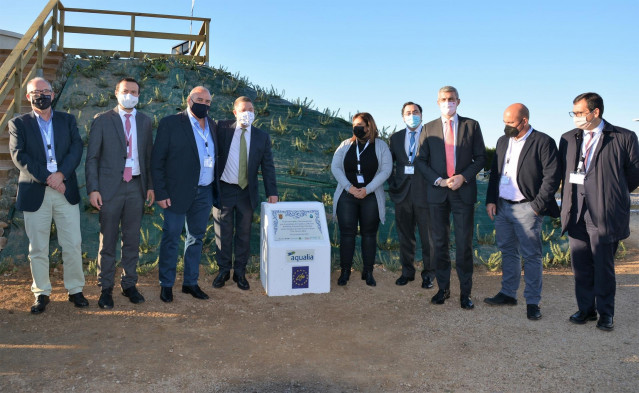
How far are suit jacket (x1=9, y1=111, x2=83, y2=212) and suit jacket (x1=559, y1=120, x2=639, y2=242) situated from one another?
485cm

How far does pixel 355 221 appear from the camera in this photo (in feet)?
19.9

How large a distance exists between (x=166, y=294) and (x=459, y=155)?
3334 mm

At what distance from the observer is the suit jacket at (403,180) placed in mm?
5961

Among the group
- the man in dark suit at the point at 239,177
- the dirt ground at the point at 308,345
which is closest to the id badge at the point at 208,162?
the man in dark suit at the point at 239,177

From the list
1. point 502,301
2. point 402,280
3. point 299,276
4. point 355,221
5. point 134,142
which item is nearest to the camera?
point 134,142

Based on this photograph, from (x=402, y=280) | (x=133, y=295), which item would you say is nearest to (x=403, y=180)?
(x=402, y=280)

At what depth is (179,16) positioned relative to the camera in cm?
1460

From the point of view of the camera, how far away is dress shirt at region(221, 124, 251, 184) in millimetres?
5566

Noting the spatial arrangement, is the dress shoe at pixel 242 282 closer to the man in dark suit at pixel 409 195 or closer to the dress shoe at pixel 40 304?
the man in dark suit at pixel 409 195

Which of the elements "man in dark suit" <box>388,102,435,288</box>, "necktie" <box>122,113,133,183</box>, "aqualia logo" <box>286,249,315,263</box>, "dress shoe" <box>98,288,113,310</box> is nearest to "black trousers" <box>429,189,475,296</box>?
"man in dark suit" <box>388,102,435,288</box>

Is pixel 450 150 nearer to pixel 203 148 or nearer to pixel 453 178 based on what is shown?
pixel 453 178

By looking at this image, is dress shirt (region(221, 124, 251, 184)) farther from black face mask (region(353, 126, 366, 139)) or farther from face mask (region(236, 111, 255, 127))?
black face mask (region(353, 126, 366, 139))

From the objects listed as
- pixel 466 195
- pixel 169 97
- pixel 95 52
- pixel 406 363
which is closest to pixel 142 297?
Result: pixel 406 363

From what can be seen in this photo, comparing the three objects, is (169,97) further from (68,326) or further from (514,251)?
(514,251)
